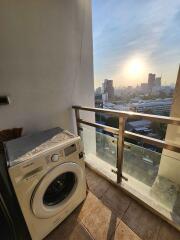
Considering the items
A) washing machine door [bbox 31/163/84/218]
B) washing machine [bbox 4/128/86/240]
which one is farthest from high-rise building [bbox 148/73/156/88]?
washing machine door [bbox 31/163/84/218]

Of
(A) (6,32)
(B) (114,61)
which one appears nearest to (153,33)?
(B) (114,61)

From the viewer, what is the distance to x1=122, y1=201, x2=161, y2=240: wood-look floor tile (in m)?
1.06

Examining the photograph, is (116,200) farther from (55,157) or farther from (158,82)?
(158,82)

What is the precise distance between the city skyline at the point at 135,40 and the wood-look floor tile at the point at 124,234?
146 centimetres

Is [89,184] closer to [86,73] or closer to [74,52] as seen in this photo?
[86,73]

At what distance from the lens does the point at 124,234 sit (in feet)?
3.49

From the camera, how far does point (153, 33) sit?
4.59 feet

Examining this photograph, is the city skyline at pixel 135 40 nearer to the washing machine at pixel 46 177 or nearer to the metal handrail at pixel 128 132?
the metal handrail at pixel 128 132

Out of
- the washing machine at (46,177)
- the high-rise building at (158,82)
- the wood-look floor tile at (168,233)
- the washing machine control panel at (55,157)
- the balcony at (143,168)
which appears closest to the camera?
the washing machine at (46,177)

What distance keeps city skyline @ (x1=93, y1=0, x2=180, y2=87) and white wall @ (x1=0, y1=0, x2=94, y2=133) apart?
0.23m

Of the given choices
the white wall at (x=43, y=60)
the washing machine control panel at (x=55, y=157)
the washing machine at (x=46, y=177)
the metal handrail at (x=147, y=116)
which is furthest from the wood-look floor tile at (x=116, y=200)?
the white wall at (x=43, y=60)

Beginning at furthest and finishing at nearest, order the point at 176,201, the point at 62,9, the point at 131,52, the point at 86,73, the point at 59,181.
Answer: the point at 86,73
the point at 131,52
the point at 62,9
the point at 176,201
the point at 59,181

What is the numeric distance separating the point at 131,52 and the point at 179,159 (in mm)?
1410

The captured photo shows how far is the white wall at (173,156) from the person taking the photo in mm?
1261
